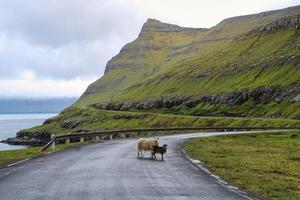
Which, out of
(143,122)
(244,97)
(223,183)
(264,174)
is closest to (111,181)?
(223,183)

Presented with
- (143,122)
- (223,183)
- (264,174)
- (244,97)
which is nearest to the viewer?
(223,183)

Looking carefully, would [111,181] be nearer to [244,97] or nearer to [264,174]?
[264,174]

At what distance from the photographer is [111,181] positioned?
19406 mm

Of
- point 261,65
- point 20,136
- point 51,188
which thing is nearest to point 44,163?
point 51,188

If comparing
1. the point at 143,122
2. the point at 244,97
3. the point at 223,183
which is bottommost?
the point at 223,183

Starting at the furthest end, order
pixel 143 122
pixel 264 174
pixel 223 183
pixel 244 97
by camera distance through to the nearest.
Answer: pixel 244 97 < pixel 143 122 < pixel 264 174 < pixel 223 183

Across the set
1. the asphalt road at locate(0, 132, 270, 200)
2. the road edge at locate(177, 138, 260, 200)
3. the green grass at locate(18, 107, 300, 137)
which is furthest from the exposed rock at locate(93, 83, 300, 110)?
the asphalt road at locate(0, 132, 270, 200)

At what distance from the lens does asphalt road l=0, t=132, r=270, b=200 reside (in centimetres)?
1614

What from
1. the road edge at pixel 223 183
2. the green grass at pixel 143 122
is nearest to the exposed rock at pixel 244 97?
the green grass at pixel 143 122

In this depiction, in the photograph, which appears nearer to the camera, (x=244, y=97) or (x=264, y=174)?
(x=264, y=174)

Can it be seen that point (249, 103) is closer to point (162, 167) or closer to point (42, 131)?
point (42, 131)

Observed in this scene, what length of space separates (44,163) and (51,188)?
10612 millimetres

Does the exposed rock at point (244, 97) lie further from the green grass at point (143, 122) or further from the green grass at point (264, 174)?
the green grass at point (264, 174)

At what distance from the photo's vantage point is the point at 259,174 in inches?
887
